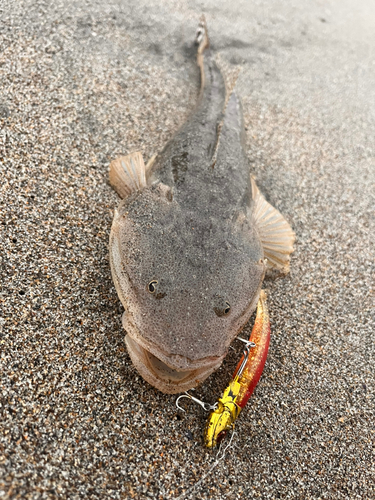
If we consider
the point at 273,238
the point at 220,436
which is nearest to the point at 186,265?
the point at 220,436

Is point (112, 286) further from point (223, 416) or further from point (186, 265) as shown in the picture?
point (223, 416)

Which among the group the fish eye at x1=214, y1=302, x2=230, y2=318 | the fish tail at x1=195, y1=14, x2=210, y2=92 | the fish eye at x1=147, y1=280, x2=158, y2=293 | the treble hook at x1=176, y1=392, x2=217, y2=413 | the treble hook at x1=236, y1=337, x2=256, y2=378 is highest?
the fish tail at x1=195, y1=14, x2=210, y2=92

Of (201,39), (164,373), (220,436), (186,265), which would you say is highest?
(201,39)

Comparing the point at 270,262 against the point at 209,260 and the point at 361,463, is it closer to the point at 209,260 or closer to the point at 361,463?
the point at 209,260

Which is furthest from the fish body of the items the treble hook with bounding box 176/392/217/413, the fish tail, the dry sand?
the fish tail

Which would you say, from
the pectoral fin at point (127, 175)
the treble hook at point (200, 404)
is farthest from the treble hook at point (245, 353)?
the pectoral fin at point (127, 175)

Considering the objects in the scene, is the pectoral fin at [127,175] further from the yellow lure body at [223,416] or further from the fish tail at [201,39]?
the fish tail at [201,39]

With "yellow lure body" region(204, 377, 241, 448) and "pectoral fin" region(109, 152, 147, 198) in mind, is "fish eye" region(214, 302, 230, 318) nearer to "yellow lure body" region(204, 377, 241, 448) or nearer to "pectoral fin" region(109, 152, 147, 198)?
"yellow lure body" region(204, 377, 241, 448)
